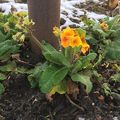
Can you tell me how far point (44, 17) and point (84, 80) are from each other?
69cm

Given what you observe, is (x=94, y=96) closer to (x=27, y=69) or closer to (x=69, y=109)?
(x=69, y=109)

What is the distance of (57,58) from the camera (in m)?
3.05

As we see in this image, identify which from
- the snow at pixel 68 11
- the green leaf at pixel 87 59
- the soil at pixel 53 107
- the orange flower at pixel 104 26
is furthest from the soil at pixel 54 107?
the snow at pixel 68 11

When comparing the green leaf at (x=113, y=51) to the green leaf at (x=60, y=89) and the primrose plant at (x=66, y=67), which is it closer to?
the primrose plant at (x=66, y=67)

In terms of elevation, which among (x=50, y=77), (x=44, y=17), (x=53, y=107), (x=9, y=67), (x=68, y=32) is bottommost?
(x=53, y=107)

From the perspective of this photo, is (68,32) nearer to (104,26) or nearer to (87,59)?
(87,59)

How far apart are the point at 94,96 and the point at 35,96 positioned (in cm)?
42

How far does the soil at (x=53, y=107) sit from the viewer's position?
3072mm

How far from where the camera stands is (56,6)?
11.2 feet

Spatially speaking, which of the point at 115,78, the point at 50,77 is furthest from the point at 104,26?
the point at 50,77

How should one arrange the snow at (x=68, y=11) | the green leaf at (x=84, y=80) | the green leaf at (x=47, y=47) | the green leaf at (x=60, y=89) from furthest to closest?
the snow at (x=68, y=11), the green leaf at (x=47, y=47), the green leaf at (x=60, y=89), the green leaf at (x=84, y=80)

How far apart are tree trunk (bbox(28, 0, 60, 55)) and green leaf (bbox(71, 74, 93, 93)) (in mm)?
548

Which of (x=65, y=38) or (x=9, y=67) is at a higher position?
(x=65, y=38)

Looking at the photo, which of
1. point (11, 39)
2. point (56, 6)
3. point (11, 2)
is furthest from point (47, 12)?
point (11, 2)
